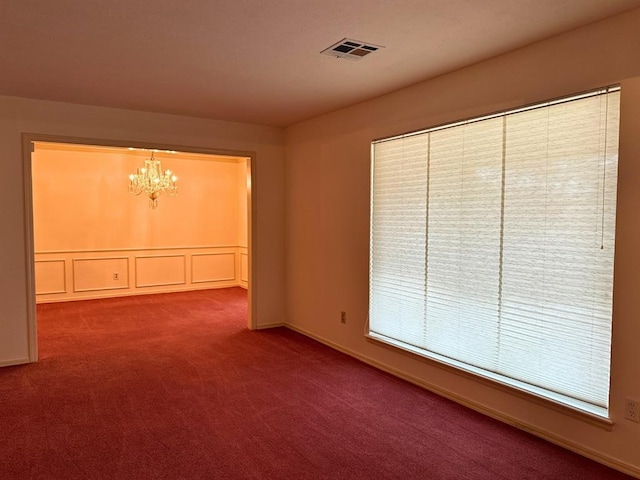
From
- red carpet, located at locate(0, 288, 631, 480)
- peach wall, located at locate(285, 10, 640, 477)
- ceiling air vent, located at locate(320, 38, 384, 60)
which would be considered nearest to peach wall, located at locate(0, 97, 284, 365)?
peach wall, located at locate(285, 10, 640, 477)

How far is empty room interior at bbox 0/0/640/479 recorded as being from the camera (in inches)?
97.8

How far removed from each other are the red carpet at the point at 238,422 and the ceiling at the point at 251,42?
2.48 meters

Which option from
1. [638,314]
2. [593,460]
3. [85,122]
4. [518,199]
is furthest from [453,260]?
[85,122]

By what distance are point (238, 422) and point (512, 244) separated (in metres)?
2.22

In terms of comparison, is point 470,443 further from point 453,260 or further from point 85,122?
point 85,122

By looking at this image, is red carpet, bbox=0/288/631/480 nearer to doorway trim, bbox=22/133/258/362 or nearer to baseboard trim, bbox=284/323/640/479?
baseboard trim, bbox=284/323/640/479

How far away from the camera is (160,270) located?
8.12m

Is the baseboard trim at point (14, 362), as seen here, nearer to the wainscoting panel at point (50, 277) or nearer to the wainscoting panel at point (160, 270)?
the wainscoting panel at point (50, 277)

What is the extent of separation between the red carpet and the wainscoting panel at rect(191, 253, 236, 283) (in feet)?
11.8

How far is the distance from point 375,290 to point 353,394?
3.42 feet

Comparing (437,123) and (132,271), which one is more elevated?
(437,123)

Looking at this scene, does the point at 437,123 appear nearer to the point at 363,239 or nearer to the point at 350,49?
the point at 350,49

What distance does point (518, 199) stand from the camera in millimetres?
2967

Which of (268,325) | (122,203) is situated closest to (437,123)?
(268,325)
